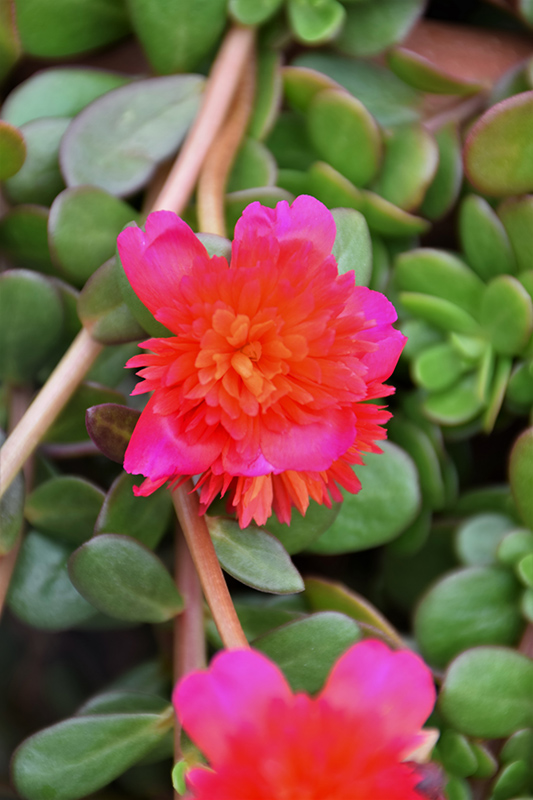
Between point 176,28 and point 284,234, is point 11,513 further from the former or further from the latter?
point 176,28

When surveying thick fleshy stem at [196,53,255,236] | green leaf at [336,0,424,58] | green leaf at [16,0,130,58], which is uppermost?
green leaf at [336,0,424,58]

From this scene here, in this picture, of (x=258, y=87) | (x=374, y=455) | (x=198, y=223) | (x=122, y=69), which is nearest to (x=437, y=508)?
(x=374, y=455)

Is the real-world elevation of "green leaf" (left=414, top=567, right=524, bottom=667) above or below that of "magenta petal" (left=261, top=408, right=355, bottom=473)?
below

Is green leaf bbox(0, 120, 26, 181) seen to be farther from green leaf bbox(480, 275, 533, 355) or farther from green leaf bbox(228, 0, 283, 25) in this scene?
green leaf bbox(480, 275, 533, 355)

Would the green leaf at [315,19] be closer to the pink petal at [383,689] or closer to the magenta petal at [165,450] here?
the magenta petal at [165,450]

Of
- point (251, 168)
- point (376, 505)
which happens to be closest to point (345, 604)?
point (376, 505)

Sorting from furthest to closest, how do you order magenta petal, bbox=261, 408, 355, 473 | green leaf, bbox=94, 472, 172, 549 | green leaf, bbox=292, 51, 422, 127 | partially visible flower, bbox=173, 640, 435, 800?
green leaf, bbox=292, 51, 422, 127
green leaf, bbox=94, 472, 172, 549
magenta petal, bbox=261, 408, 355, 473
partially visible flower, bbox=173, 640, 435, 800

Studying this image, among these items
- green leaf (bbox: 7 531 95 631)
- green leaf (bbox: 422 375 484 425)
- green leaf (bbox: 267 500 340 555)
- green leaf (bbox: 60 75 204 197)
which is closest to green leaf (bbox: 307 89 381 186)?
green leaf (bbox: 60 75 204 197)

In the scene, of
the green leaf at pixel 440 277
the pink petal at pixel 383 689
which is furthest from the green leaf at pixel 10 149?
the pink petal at pixel 383 689
